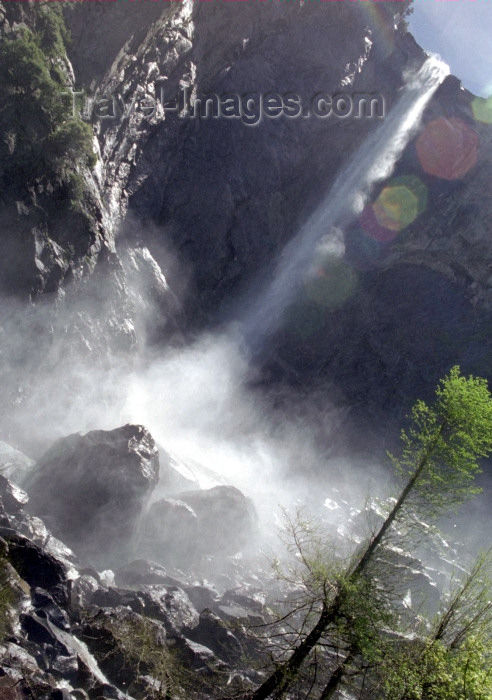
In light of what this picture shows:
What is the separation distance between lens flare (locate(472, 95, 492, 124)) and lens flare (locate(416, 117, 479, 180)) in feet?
6.10

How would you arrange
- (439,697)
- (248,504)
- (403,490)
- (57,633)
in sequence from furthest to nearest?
(248,504), (57,633), (403,490), (439,697)

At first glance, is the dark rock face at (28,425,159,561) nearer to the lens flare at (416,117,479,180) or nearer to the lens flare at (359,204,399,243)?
the lens flare at (359,204,399,243)

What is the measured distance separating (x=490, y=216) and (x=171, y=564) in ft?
139

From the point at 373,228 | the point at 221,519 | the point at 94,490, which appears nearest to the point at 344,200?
the point at 373,228

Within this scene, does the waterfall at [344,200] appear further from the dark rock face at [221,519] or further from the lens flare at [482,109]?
the dark rock face at [221,519]

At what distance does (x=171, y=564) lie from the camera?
24.6 m

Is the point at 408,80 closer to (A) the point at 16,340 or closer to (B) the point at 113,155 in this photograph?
(B) the point at 113,155

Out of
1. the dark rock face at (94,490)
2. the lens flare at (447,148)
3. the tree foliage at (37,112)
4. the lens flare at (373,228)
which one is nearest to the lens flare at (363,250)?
the lens flare at (373,228)

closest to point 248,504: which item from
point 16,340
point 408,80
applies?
point 16,340

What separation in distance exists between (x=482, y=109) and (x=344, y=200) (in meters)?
17.0

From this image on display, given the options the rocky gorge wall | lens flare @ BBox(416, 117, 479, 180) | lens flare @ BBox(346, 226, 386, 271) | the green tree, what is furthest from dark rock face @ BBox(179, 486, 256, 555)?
lens flare @ BBox(416, 117, 479, 180)

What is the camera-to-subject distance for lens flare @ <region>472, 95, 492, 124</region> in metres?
52.4

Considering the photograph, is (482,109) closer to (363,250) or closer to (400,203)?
(400,203)

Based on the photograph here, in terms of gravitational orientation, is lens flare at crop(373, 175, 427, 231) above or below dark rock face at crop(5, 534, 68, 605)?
above
